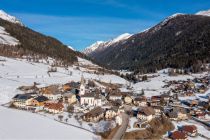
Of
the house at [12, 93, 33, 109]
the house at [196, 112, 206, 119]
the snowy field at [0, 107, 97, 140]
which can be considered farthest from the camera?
the house at [196, 112, 206, 119]

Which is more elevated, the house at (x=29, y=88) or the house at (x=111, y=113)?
the house at (x=29, y=88)

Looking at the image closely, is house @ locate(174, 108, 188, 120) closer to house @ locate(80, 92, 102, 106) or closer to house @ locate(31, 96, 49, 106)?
house @ locate(80, 92, 102, 106)

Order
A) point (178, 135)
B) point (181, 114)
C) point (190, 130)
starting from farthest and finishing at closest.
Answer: point (181, 114), point (190, 130), point (178, 135)

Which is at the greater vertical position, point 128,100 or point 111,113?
point 128,100

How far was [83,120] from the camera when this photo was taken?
73.7 m

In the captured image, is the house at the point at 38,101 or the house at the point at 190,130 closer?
the house at the point at 190,130

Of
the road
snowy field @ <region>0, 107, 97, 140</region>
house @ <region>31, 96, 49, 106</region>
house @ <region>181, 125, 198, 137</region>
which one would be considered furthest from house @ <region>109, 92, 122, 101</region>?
snowy field @ <region>0, 107, 97, 140</region>

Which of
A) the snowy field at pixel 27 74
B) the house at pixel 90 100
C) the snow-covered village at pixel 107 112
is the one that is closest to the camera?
the snow-covered village at pixel 107 112

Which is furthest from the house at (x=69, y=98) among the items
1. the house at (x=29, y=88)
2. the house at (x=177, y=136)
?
the house at (x=177, y=136)

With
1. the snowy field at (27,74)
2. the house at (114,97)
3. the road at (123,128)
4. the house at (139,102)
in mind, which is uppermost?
the snowy field at (27,74)

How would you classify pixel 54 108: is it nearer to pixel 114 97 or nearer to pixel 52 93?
pixel 52 93

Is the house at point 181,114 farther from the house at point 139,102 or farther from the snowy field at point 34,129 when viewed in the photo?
the snowy field at point 34,129

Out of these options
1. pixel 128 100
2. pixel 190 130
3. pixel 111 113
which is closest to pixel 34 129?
pixel 111 113

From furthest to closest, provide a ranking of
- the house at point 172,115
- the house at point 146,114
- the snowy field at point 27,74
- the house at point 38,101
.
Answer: the snowy field at point 27,74, the house at point 38,101, the house at point 172,115, the house at point 146,114
